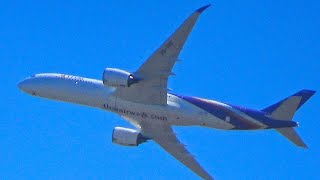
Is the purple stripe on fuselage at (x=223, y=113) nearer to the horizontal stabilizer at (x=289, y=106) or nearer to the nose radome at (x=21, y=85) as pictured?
the horizontal stabilizer at (x=289, y=106)

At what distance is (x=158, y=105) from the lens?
97.1m

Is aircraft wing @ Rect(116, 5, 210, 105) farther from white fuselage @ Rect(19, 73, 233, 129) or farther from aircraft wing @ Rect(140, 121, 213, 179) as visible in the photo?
aircraft wing @ Rect(140, 121, 213, 179)

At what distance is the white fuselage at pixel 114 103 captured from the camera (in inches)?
3836

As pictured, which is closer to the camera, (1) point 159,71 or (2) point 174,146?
(1) point 159,71

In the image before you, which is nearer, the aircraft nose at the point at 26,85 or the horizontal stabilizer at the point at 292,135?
the horizontal stabilizer at the point at 292,135

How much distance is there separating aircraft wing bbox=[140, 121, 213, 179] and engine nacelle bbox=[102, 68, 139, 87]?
7.86 metres

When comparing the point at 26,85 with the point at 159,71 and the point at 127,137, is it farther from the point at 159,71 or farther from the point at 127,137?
the point at 159,71

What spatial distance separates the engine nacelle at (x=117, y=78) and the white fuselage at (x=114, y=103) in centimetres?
345

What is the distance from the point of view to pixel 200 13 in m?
87.0

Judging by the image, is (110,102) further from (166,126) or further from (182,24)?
(182,24)

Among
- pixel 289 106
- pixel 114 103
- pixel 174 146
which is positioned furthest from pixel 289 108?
pixel 114 103

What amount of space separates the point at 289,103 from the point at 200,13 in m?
16.3

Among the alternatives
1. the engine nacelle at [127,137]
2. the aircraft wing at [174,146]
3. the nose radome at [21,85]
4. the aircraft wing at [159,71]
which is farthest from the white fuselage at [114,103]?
the aircraft wing at [174,146]

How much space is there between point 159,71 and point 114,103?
7443 millimetres
